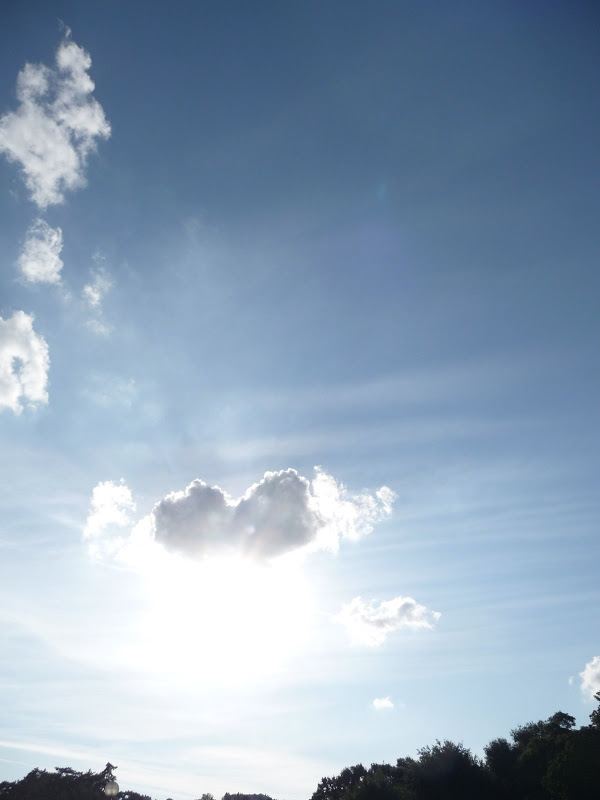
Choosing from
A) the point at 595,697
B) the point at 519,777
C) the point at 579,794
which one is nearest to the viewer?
the point at 579,794

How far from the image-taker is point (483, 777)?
64.6 meters

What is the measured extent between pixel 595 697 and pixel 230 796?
111903 mm

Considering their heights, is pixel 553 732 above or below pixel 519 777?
above

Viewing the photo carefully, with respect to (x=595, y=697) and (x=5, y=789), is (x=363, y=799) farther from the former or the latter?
(x=5, y=789)

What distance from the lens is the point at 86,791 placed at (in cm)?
8794

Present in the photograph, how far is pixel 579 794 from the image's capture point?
178 feet

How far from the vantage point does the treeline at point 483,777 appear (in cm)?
5728

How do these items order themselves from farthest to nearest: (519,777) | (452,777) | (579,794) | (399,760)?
1. (399,760)
2. (519,777)
3. (452,777)
4. (579,794)

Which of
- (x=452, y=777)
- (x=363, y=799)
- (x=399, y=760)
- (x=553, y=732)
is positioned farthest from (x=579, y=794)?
(x=399, y=760)

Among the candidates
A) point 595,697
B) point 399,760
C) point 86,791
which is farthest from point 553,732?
point 86,791

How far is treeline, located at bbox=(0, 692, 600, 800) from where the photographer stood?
57281 mm

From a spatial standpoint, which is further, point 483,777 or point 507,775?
point 507,775

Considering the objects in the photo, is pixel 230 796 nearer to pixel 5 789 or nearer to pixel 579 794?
pixel 5 789

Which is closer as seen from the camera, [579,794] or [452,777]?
[579,794]
